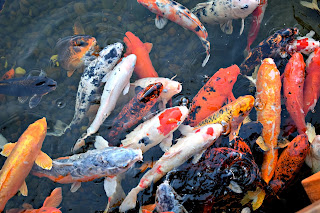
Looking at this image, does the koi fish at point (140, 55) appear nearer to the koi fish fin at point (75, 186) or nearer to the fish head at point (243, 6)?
the fish head at point (243, 6)

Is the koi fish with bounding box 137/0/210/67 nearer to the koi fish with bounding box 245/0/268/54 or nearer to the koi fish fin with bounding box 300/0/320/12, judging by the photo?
the koi fish with bounding box 245/0/268/54

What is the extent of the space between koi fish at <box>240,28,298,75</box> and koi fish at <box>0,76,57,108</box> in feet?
9.87

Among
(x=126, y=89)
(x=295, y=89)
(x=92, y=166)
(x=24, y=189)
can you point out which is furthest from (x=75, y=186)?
(x=295, y=89)

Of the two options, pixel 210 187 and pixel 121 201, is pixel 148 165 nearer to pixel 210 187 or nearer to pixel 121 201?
pixel 121 201

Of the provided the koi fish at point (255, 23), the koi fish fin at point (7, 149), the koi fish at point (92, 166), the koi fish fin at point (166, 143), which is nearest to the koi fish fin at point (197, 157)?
the koi fish fin at point (166, 143)

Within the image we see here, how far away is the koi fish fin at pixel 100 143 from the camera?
12.0ft

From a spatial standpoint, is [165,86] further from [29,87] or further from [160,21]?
[29,87]

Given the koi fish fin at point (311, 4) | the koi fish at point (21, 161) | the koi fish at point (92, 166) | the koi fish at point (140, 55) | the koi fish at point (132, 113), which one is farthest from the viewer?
the koi fish fin at point (311, 4)

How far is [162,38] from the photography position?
468 centimetres

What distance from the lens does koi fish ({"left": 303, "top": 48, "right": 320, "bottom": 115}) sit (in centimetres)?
407

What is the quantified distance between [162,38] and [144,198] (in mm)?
2594

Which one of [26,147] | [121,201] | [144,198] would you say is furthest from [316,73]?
[26,147]

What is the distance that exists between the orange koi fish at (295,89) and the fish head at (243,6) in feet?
3.38

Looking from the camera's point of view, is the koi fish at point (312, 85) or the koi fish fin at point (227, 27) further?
the koi fish fin at point (227, 27)
